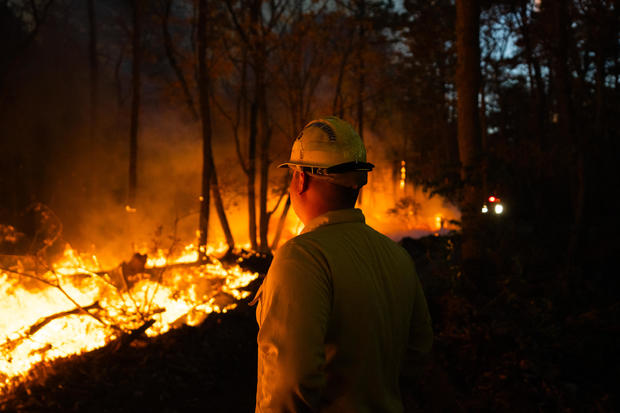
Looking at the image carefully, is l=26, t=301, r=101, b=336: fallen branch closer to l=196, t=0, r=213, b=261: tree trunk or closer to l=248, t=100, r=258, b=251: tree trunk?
l=196, t=0, r=213, b=261: tree trunk

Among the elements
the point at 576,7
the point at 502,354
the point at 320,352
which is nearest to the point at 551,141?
the point at 576,7

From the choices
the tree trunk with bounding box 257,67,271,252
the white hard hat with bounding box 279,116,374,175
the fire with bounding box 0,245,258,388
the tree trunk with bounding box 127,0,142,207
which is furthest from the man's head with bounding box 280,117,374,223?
the tree trunk with bounding box 127,0,142,207

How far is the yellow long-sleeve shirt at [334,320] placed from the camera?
1347 millimetres

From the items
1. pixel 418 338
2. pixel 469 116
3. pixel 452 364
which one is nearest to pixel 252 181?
pixel 469 116

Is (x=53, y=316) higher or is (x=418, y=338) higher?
(x=418, y=338)

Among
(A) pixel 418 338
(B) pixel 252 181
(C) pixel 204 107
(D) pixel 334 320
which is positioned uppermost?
(C) pixel 204 107

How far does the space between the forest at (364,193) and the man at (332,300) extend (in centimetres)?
303

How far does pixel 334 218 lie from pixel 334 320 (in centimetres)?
43

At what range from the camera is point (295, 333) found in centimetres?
134

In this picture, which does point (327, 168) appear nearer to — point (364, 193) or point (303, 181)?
point (303, 181)

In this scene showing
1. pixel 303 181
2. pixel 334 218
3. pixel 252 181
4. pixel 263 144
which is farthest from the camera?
pixel 252 181

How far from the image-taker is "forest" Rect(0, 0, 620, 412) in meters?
4.82

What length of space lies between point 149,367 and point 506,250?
19.3 ft

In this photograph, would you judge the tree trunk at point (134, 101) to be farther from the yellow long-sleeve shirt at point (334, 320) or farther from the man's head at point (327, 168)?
the yellow long-sleeve shirt at point (334, 320)
